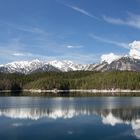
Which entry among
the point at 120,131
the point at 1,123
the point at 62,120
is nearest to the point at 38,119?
the point at 62,120

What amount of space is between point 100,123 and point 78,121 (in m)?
3.95

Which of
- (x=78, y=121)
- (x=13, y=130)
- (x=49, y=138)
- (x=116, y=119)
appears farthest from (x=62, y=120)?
(x=49, y=138)

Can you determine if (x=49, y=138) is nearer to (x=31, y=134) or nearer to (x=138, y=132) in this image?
(x=31, y=134)

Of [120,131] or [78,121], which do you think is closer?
[120,131]

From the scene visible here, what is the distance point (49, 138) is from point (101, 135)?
7.06 metres

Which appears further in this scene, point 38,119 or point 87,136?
point 38,119

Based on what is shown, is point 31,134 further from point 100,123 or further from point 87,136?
point 100,123

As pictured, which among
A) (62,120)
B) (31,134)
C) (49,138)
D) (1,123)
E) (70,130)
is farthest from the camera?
(62,120)

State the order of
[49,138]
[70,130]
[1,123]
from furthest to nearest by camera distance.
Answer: [1,123], [70,130], [49,138]

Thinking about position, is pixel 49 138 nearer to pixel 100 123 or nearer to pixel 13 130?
pixel 13 130

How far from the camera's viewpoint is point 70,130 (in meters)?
53.2

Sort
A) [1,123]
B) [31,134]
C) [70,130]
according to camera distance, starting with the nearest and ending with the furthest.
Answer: [31,134] < [70,130] < [1,123]

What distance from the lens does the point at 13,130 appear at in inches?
2074

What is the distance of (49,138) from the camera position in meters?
46.6
